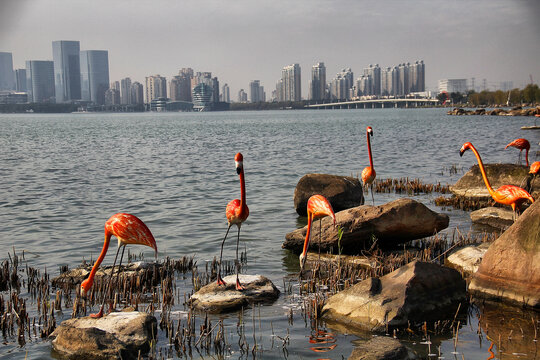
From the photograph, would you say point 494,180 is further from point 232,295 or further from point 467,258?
point 232,295

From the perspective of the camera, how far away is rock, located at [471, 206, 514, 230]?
13719 mm

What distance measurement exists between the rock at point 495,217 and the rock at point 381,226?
9.94 ft

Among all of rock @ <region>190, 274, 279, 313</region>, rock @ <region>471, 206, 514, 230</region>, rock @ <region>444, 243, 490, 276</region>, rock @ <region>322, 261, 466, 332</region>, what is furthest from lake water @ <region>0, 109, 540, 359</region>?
rock @ <region>444, 243, 490, 276</region>

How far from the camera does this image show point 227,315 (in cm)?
848

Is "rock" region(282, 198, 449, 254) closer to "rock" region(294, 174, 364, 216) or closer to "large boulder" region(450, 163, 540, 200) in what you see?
"rock" region(294, 174, 364, 216)

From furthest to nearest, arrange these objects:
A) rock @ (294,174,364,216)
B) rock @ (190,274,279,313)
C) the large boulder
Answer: the large boulder → rock @ (294,174,364,216) → rock @ (190,274,279,313)

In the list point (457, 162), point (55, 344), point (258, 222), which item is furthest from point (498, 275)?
point (457, 162)

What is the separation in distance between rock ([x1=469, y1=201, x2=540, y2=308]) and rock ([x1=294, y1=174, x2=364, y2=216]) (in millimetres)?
7108

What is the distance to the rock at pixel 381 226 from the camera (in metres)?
11.0

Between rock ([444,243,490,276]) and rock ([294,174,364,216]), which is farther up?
rock ([294,174,364,216])

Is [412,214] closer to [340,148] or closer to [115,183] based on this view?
[115,183]

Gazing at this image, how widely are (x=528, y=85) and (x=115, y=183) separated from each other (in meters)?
133

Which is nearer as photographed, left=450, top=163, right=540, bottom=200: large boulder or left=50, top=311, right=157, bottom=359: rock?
left=50, top=311, right=157, bottom=359: rock

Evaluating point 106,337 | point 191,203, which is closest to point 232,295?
point 106,337
